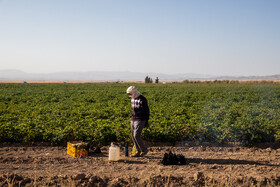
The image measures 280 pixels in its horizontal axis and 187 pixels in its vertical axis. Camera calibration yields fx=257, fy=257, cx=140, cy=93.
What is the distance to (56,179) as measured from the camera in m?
5.03

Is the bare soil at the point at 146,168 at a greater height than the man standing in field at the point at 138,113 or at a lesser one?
lesser

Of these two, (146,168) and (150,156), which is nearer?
(146,168)

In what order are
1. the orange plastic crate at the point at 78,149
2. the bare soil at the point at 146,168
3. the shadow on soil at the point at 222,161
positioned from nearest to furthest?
the bare soil at the point at 146,168 < the shadow on soil at the point at 222,161 < the orange plastic crate at the point at 78,149

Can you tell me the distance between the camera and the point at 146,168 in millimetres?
5863

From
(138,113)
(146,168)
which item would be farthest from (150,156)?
(138,113)

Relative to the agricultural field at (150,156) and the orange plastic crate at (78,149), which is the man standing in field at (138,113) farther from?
the orange plastic crate at (78,149)

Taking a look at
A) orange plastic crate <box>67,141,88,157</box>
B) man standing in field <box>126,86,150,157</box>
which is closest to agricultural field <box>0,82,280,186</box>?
orange plastic crate <box>67,141,88,157</box>

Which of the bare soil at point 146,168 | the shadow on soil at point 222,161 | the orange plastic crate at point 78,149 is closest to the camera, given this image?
the bare soil at point 146,168

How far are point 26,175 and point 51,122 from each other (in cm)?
498

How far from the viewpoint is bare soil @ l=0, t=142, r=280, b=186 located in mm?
4992

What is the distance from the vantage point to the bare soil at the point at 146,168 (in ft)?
16.4

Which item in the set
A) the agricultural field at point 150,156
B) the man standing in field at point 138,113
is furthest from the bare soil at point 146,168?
the man standing in field at point 138,113

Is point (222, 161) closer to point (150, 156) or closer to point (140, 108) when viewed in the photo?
point (150, 156)

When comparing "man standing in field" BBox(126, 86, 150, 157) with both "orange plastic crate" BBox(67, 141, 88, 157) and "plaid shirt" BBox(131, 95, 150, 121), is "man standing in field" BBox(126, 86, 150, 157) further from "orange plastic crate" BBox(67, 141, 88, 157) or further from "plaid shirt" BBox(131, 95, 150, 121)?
"orange plastic crate" BBox(67, 141, 88, 157)
